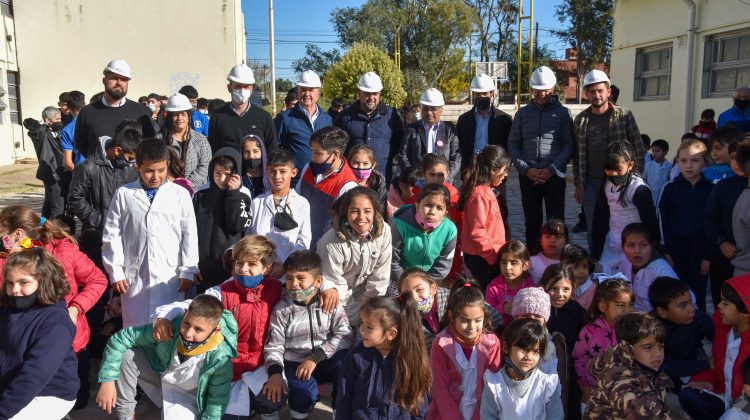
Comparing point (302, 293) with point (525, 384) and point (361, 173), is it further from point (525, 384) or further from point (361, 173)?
point (361, 173)

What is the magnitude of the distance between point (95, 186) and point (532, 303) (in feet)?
10.4

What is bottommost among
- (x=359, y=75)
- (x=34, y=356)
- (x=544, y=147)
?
(x=34, y=356)

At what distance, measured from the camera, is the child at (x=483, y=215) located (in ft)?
15.1

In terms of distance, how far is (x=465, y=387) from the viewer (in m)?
3.39

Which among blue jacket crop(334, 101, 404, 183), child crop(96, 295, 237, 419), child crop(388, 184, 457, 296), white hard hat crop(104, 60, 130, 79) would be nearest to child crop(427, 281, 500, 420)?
child crop(388, 184, 457, 296)

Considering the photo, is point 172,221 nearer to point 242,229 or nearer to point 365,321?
point 242,229

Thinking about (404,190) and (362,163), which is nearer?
(362,163)

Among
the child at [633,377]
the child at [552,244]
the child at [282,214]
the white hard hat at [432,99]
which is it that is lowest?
the child at [633,377]

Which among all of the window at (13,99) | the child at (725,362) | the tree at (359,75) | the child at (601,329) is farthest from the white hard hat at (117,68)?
the tree at (359,75)

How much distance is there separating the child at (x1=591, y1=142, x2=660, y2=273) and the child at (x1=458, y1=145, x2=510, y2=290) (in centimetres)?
80

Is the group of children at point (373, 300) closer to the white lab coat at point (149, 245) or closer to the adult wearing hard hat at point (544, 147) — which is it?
the white lab coat at point (149, 245)

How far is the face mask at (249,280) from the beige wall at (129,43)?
16.6 m

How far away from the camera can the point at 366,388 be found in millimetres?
3211

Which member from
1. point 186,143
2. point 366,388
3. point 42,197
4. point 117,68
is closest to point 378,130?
point 186,143
